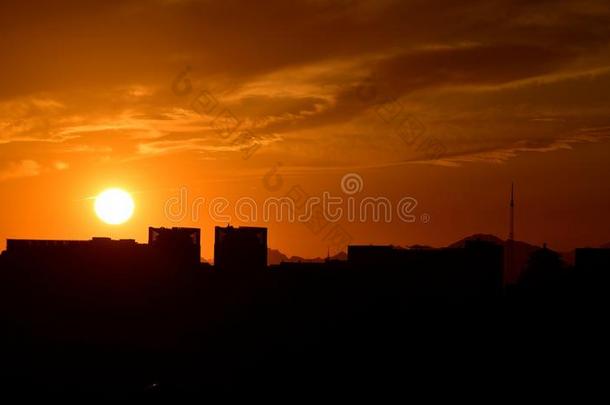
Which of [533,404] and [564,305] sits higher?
[564,305]

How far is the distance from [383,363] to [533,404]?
33.7 meters

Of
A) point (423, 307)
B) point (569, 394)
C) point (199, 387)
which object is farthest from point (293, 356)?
point (569, 394)

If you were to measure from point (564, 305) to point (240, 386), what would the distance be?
84.0 meters

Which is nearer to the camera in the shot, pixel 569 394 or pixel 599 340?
pixel 569 394

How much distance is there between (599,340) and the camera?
153m

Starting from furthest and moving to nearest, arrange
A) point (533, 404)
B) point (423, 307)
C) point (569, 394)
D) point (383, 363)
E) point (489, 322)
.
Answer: point (423, 307), point (489, 322), point (383, 363), point (569, 394), point (533, 404)

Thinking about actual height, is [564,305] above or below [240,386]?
above

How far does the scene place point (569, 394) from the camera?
418 feet

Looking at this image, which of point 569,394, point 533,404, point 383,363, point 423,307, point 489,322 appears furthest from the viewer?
point 423,307

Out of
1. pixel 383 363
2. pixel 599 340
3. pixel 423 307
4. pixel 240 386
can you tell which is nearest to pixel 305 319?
pixel 423 307

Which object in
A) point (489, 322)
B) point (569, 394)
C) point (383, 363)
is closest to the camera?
point (569, 394)

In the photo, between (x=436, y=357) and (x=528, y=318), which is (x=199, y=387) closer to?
(x=436, y=357)

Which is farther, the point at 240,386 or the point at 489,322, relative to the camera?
the point at 489,322

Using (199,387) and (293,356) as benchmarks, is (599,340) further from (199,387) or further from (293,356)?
(199,387)
